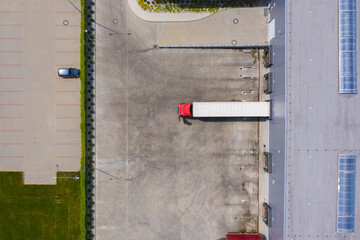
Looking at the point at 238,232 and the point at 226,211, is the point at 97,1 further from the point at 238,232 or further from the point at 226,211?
the point at 238,232

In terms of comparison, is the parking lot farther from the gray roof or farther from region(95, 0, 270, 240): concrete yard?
the gray roof

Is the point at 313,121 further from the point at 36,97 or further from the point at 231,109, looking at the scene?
the point at 36,97

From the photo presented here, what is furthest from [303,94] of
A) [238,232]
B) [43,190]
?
[43,190]

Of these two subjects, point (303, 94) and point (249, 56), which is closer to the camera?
point (303, 94)

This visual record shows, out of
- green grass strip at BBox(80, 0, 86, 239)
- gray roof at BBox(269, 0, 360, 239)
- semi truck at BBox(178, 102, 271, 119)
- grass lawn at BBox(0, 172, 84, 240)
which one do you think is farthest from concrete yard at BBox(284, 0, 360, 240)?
grass lawn at BBox(0, 172, 84, 240)

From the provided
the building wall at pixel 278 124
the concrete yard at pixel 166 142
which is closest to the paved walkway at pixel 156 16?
the concrete yard at pixel 166 142

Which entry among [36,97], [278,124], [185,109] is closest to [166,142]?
[185,109]
